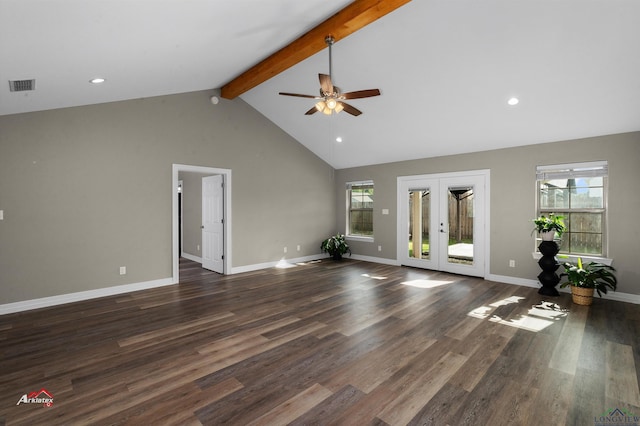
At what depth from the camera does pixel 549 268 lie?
15.3 feet

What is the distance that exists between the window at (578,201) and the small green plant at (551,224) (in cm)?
28

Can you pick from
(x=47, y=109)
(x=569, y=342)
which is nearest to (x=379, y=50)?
(x=569, y=342)

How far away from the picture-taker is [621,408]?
2.02 m

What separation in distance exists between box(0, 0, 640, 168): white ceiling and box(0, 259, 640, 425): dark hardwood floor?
2575 millimetres

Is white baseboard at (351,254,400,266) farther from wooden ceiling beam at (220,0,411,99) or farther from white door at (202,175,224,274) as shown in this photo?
wooden ceiling beam at (220,0,411,99)

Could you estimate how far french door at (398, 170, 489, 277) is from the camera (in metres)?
5.80

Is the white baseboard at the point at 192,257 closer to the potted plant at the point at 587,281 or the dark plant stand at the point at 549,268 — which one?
the dark plant stand at the point at 549,268

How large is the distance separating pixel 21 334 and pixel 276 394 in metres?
3.06

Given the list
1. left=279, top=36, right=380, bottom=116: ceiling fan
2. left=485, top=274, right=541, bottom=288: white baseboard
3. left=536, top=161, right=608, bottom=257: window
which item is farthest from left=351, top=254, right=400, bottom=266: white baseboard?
left=279, top=36, right=380, bottom=116: ceiling fan

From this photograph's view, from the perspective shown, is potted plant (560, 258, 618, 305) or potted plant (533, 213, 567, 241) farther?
potted plant (533, 213, 567, 241)

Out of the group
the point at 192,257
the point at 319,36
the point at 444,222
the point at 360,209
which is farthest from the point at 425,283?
the point at 192,257

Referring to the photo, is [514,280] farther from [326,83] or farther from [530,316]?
[326,83]

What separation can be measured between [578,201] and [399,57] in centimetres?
371

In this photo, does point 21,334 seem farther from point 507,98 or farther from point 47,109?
point 507,98
